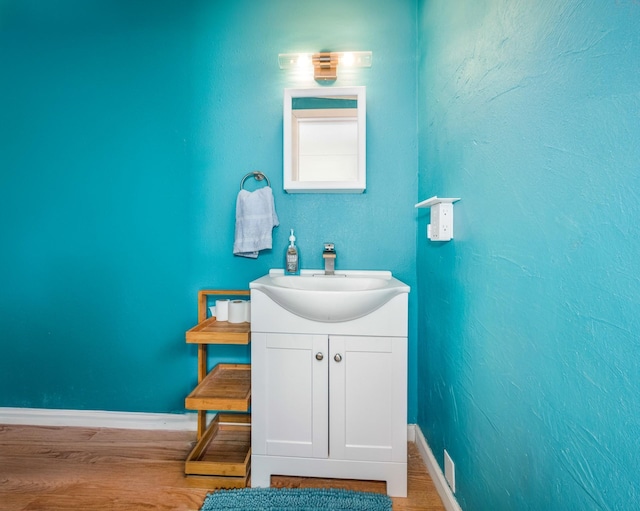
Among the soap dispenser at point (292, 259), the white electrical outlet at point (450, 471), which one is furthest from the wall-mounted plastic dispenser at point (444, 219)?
the white electrical outlet at point (450, 471)

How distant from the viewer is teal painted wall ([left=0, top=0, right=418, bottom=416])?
1.58 metres

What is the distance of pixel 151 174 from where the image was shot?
161 centimetres

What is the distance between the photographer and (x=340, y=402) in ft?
3.90

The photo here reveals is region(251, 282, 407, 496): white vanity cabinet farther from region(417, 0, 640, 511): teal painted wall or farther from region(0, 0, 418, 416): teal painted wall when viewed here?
region(0, 0, 418, 416): teal painted wall

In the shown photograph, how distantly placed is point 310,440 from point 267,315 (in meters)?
0.50

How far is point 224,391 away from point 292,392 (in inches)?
13.2

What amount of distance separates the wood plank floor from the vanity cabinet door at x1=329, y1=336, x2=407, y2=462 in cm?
22

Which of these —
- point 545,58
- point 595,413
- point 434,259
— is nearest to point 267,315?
point 434,259

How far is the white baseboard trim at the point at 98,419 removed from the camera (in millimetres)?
1638

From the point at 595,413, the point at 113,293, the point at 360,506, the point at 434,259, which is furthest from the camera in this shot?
the point at 113,293

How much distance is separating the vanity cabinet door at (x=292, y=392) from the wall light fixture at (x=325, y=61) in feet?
4.07

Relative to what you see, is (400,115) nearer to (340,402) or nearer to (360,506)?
(340,402)

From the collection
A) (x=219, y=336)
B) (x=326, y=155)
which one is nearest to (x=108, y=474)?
(x=219, y=336)

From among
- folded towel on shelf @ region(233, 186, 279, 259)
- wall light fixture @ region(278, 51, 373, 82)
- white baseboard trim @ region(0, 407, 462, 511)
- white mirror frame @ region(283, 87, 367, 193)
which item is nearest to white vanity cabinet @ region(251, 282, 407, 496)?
folded towel on shelf @ region(233, 186, 279, 259)
